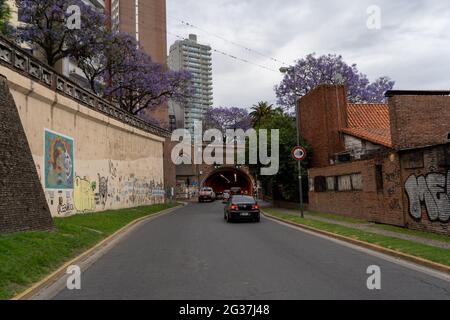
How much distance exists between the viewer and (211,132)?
7925cm

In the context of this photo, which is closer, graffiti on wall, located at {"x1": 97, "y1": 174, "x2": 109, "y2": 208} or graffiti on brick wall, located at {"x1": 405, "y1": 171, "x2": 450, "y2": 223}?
graffiti on brick wall, located at {"x1": 405, "y1": 171, "x2": 450, "y2": 223}

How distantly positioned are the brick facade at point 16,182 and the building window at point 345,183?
1545cm

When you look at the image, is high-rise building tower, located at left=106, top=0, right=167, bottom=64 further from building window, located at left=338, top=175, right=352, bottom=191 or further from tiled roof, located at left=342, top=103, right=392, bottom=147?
building window, located at left=338, top=175, right=352, bottom=191

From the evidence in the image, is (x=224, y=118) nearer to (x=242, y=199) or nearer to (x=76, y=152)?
(x=242, y=199)

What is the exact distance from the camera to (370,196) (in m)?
20.9

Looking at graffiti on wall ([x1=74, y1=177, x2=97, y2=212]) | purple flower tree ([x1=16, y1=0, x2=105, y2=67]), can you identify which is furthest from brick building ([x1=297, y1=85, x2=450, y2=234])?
purple flower tree ([x1=16, y1=0, x2=105, y2=67])

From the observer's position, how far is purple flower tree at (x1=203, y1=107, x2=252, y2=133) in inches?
3361

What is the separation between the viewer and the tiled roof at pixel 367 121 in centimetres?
2812

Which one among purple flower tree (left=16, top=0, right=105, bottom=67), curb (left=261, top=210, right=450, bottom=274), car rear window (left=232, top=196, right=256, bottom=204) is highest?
purple flower tree (left=16, top=0, right=105, bottom=67)

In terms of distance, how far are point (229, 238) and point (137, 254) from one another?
439cm

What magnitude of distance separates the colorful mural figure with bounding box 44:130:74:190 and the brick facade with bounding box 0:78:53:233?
4.38 meters

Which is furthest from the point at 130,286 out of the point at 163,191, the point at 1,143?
the point at 163,191

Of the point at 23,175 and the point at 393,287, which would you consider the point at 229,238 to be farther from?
the point at 393,287

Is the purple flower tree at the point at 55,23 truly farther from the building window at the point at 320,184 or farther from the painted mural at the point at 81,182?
the building window at the point at 320,184
